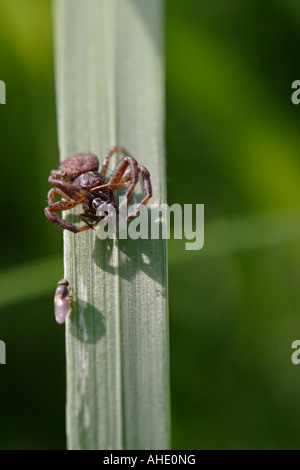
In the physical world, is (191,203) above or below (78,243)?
above

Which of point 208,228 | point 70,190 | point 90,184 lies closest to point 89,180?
point 90,184

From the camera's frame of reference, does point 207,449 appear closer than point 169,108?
Yes

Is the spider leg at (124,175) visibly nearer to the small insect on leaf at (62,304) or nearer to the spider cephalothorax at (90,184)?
the spider cephalothorax at (90,184)

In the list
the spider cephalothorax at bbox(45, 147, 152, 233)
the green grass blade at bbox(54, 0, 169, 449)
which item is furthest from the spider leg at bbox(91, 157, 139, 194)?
the green grass blade at bbox(54, 0, 169, 449)

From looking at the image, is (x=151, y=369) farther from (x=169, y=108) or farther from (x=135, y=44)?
(x=135, y=44)

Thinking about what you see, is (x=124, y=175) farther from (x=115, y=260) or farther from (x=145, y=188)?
(x=115, y=260)

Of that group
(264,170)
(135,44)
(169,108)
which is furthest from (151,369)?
(135,44)

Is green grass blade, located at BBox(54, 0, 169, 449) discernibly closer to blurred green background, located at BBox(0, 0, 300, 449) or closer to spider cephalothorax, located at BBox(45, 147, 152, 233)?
spider cephalothorax, located at BBox(45, 147, 152, 233)
